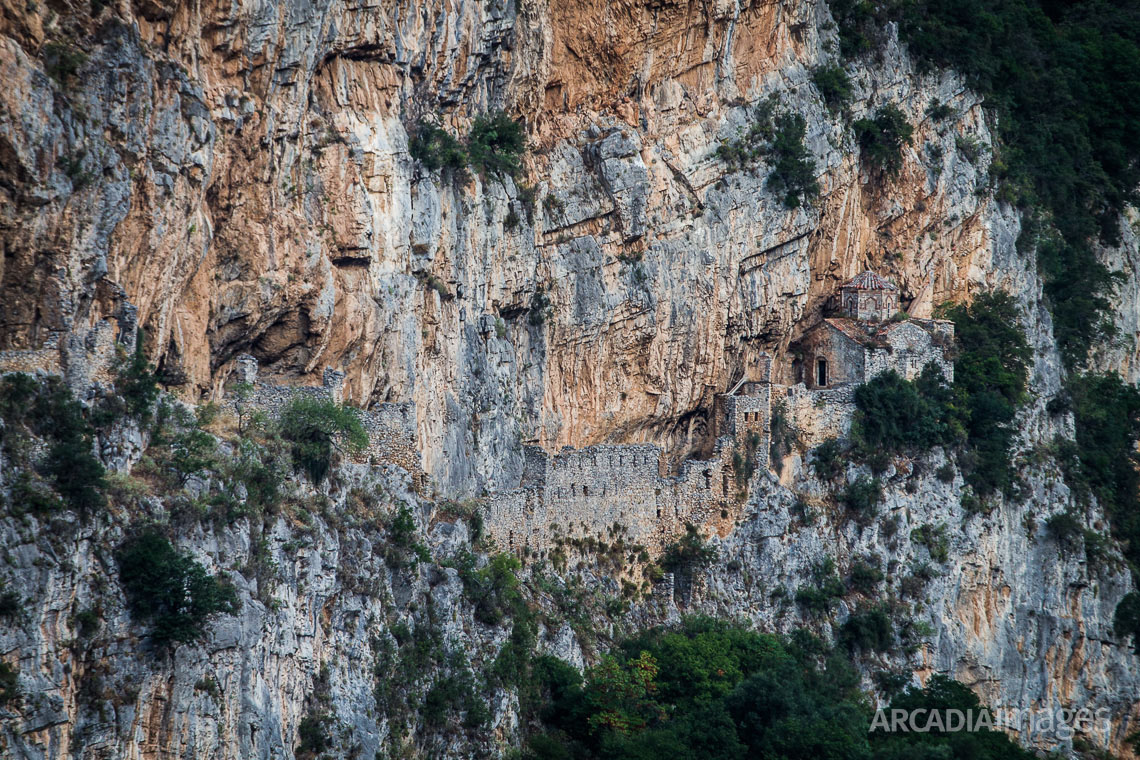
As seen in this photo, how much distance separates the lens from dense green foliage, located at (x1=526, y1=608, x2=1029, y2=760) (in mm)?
46062

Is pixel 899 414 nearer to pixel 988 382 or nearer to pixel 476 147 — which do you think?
pixel 988 382

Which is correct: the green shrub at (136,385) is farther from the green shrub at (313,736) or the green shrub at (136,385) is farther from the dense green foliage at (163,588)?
the green shrub at (313,736)

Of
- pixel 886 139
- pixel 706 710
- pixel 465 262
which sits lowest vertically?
pixel 706 710

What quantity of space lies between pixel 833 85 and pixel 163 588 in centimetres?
3421

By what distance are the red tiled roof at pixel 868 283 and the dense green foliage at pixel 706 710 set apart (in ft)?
47.2

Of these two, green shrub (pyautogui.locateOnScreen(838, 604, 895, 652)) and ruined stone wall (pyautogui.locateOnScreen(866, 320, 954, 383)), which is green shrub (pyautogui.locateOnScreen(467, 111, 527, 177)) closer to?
ruined stone wall (pyautogui.locateOnScreen(866, 320, 954, 383))

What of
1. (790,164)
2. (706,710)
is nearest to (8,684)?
(706,710)

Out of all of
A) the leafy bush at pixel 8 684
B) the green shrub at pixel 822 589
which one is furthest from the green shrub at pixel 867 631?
the leafy bush at pixel 8 684

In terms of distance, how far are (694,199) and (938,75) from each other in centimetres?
1542

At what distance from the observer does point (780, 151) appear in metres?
58.8

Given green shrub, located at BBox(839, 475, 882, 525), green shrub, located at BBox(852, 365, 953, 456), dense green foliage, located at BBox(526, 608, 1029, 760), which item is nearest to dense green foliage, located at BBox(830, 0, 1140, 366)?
green shrub, located at BBox(852, 365, 953, 456)

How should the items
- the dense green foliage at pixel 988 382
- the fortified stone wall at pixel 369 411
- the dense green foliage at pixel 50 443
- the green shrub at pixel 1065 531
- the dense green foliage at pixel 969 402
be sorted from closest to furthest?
the dense green foliage at pixel 50 443 < the fortified stone wall at pixel 369 411 < the dense green foliage at pixel 969 402 < the dense green foliage at pixel 988 382 < the green shrub at pixel 1065 531

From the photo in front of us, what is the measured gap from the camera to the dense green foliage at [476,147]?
4766cm

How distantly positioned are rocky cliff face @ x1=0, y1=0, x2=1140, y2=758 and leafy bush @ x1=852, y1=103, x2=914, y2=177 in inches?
24.9
